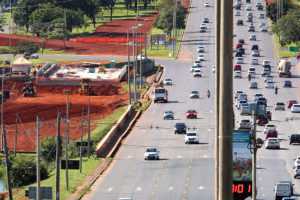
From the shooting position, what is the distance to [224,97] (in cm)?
1162

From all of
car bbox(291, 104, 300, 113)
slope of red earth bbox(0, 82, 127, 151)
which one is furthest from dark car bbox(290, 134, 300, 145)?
slope of red earth bbox(0, 82, 127, 151)

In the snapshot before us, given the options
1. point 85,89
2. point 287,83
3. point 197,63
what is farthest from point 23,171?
point 197,63

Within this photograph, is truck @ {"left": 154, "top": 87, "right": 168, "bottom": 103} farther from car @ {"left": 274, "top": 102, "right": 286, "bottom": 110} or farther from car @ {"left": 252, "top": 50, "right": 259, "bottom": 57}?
car @ {"left": 252, "top": 50, "right": 259, "bottom": 57}

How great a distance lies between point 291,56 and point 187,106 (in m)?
56.9

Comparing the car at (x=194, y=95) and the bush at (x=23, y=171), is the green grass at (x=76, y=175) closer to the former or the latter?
the bush at (x=23, y=171)

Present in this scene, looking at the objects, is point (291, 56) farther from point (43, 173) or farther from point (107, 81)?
point (43, 173)

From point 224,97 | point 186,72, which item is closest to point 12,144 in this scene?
point 186,72

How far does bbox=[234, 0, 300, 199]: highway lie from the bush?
1981cm

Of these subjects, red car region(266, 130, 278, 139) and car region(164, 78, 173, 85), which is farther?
car region(164, 78, 173, 85)

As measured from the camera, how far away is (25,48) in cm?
18412

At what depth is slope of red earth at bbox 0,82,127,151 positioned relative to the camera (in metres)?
103

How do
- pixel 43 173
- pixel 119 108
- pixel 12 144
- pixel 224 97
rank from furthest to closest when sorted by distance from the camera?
1. pixel 119 108
2. pixel 12 144
3. pixel 43 173
4. pixel 224 97

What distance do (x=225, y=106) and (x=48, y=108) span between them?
11059cm

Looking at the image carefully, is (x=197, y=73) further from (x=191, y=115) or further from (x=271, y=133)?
(x=271, y=133)
